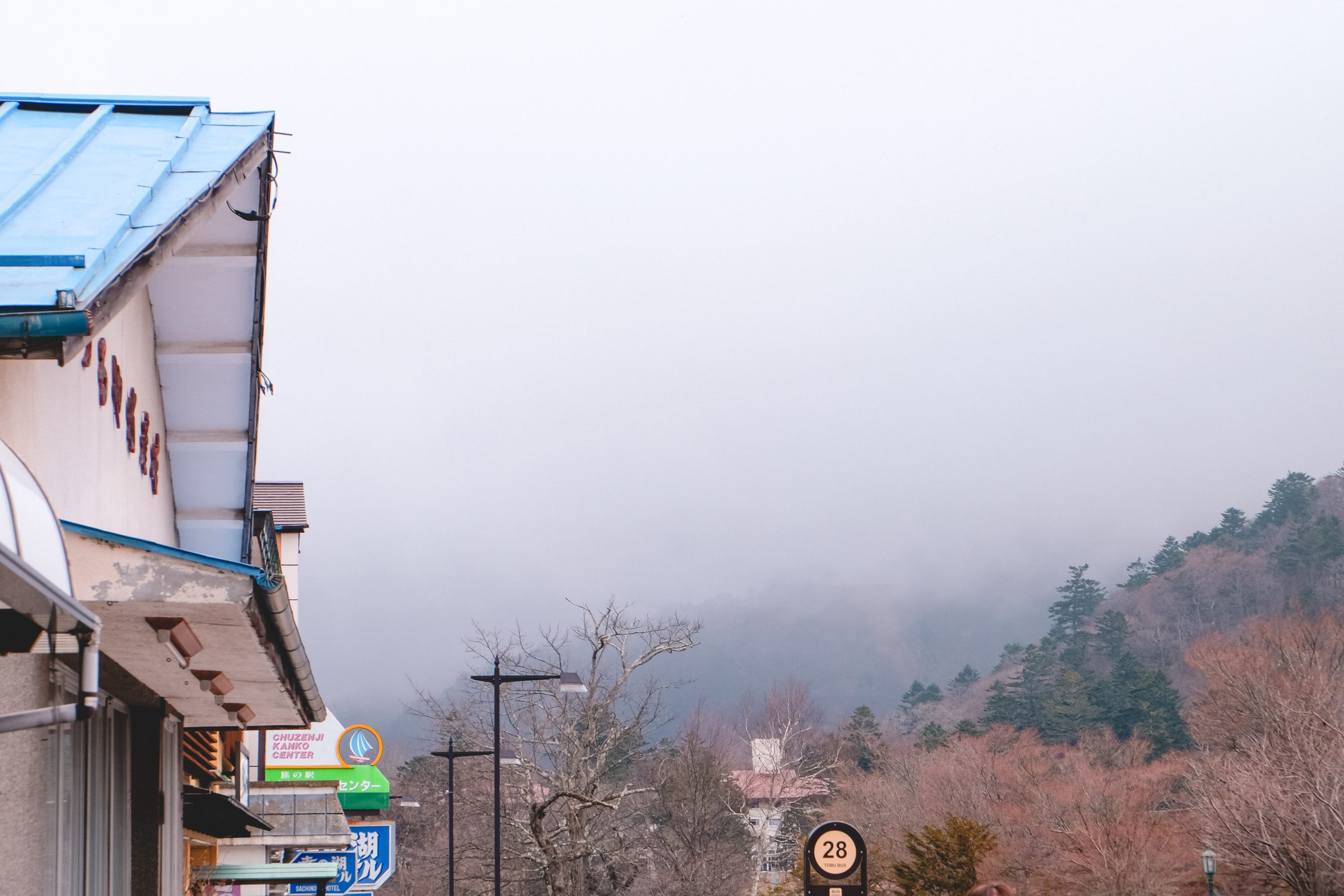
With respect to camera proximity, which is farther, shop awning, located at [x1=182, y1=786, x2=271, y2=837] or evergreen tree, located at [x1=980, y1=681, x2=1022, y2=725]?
evergreen tree, located at [x1=980, y1=681, x2=1022, y2=725]

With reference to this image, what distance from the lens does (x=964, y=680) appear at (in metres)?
145

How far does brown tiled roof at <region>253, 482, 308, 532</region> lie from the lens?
2589 centimetres

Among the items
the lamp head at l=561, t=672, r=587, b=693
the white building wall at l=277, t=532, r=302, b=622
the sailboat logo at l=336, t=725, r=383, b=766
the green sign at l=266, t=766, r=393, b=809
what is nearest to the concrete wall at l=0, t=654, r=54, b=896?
the lamp head at l=561, t=672, r=587, b=693

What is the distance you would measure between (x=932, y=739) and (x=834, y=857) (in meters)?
70.0

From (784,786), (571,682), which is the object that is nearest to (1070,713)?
(784,786)

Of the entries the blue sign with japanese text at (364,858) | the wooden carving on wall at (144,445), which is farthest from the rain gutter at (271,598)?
the blue sign with japanese text at (364,858)

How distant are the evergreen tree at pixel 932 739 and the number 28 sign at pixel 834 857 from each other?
201ft

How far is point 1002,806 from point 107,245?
5529 cm

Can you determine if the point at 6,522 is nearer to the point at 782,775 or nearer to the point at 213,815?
the point at 213,815

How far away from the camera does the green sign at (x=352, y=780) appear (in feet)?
78.3

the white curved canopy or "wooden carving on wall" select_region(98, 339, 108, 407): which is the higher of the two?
"wooden carving on wall" select_region(98, 339, 108, 407)

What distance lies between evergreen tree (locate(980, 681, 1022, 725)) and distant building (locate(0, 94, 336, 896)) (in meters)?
86.6

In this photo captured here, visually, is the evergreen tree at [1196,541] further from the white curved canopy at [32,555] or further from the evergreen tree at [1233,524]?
the white curved canopy at [32,555]

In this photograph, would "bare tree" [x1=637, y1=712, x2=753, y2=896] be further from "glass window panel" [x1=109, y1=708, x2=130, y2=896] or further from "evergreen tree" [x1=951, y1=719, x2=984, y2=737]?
"glass window panel" [x1=109, y1=708, x2=130, y2=896]
